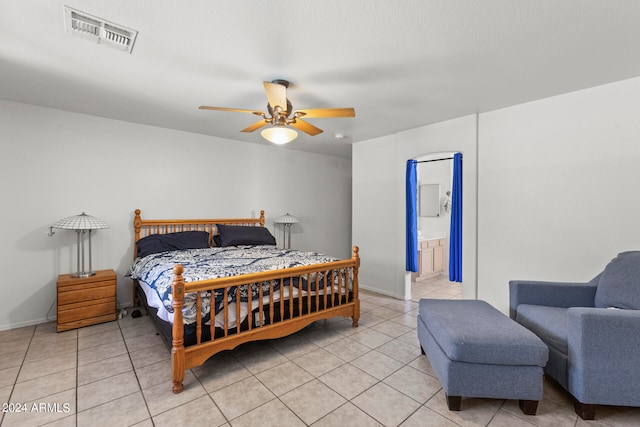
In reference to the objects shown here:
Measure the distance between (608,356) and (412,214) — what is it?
8.74ft

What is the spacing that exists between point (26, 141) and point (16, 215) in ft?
2.75

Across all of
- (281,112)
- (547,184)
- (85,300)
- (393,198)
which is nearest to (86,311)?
(85,300)

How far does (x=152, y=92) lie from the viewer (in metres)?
2.91

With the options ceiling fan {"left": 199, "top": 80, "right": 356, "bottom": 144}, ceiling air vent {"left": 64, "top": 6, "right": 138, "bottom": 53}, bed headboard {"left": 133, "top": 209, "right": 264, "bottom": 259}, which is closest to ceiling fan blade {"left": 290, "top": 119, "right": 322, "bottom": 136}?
ceiling fan {"left": 199, "top": 80, "right": 356, "bottom": 144}

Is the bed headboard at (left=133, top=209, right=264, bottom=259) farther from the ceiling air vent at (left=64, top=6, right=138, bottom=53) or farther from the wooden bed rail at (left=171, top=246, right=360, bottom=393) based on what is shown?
the ceiling air vent at (left=64, top=6, right=138, bottom=53)

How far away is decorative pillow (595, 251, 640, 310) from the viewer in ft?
6.89

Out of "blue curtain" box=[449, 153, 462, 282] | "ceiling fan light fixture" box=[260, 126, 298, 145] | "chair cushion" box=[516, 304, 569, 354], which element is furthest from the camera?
"blue curtain" box=[449, 153, 462, 282]

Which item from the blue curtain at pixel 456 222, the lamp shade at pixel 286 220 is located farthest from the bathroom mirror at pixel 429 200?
the lamp shade at pixel 286 220

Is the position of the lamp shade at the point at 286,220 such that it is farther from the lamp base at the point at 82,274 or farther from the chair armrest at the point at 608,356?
the chair armrest at the point at 608,356

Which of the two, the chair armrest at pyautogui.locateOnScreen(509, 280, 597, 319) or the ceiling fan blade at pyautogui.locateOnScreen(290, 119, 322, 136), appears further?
the ceiling fan blade at pyautogui.locateOnScreen(290, 119, 322, 136)

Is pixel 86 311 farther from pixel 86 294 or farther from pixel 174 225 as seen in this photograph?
pixel 174 225

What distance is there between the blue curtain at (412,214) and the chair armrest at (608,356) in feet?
7.99

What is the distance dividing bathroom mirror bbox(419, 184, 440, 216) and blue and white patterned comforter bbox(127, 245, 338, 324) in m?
3.43

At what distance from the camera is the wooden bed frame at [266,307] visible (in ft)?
Result: 6.85
